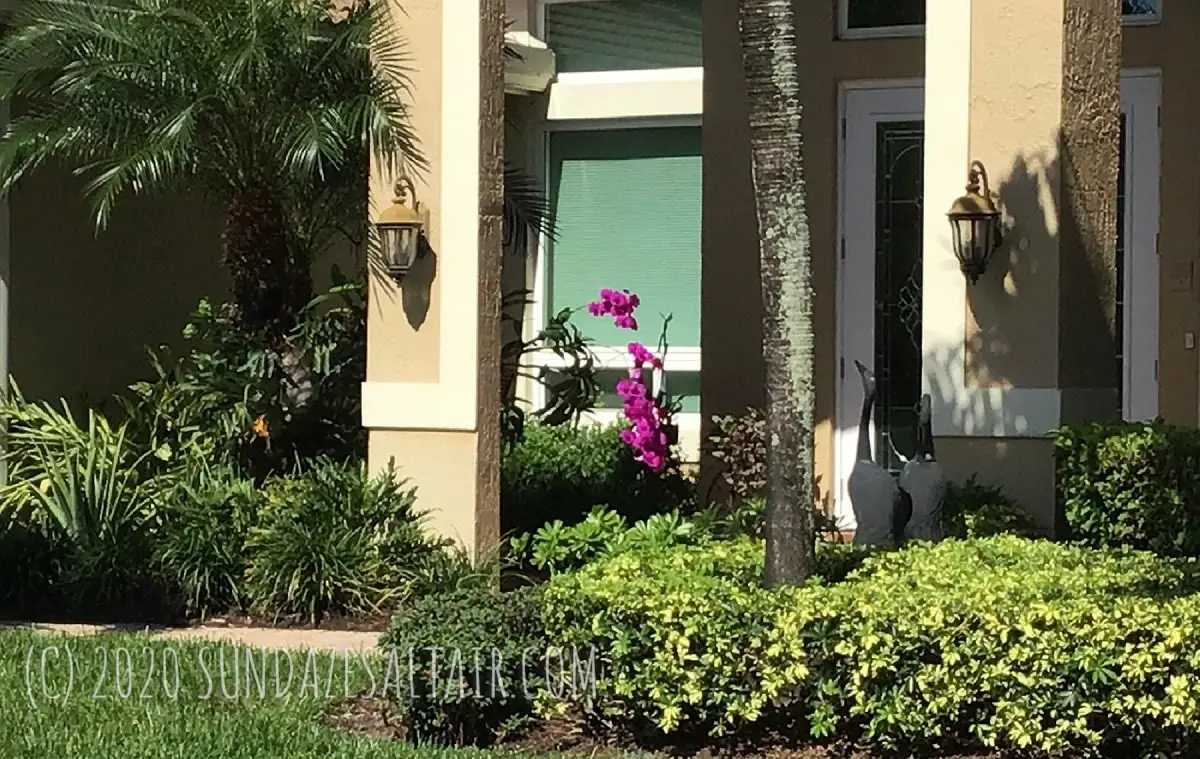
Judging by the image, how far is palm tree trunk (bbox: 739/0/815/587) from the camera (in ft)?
22.8

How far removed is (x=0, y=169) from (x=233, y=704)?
167 inches

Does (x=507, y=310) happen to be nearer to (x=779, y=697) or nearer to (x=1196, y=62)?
(x=1196, y=62)

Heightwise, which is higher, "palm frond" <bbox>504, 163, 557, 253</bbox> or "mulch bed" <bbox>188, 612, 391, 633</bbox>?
"palm frond" <bbox>504, 163, 557, 253</bbox>

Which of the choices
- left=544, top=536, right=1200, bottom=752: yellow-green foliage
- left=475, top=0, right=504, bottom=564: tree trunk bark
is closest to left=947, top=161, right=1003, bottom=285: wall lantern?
left=544, top=536, right=1200, bottom=752: yellow-green foliage

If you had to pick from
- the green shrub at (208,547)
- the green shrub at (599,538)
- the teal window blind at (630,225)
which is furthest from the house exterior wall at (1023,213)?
the green shrub at (208,547)

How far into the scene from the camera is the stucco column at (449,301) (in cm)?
965

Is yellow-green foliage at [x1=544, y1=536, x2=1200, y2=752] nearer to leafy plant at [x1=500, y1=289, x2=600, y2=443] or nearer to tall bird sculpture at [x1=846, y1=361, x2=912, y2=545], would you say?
tall bird sculpture at [x1=846, y1=361, x2=912, y2=545]

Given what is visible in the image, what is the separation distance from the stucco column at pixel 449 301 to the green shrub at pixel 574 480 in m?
1.60

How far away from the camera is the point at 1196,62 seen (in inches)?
439

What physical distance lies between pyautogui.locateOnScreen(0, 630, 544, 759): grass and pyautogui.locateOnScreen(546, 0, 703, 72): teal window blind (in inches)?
266

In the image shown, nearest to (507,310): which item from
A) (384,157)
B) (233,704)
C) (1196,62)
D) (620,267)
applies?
(620,267)

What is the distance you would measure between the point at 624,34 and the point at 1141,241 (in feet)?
14.7

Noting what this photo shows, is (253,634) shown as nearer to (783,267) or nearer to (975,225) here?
(783,267)

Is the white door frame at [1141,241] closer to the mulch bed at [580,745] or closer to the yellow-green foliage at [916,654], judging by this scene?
the yellow-green foliage at [916,654]
